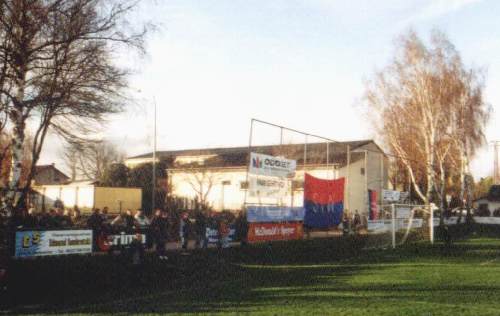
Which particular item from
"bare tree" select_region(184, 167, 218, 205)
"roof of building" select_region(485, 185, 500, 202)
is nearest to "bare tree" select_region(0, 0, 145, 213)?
"bare tree" select_region(184, 167, 218, 205)

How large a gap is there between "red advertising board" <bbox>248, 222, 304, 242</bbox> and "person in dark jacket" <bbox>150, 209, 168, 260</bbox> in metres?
3.31

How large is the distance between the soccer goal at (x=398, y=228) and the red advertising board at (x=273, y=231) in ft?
15.6

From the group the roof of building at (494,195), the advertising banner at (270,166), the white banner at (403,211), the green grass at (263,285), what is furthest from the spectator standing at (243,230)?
A: the roof of building at (494,195)

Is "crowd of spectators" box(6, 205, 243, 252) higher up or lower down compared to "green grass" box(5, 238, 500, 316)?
higher up

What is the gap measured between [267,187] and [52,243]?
28.2 feet

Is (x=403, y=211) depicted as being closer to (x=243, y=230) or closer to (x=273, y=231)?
(x=273, y=231)

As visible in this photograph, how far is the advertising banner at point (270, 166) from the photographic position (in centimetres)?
1923

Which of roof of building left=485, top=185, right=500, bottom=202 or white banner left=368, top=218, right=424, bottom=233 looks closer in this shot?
white banner left=368, top=218, right=424, bottom=233

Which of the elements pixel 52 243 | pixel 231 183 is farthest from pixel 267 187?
pixel 231 183

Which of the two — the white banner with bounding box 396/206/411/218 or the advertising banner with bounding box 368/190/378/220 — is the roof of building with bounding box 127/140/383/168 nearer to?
the advertising banner with bounding box 368/190/378/220

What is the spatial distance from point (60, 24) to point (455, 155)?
1454 inches

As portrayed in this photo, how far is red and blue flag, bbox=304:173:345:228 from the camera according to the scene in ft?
75.5

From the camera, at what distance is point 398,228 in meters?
28.2

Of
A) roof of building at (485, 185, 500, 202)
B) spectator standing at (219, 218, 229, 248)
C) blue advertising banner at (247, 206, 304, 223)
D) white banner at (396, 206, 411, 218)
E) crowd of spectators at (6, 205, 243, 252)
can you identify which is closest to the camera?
crowd of spectators at (6, 205, 243, 252)
